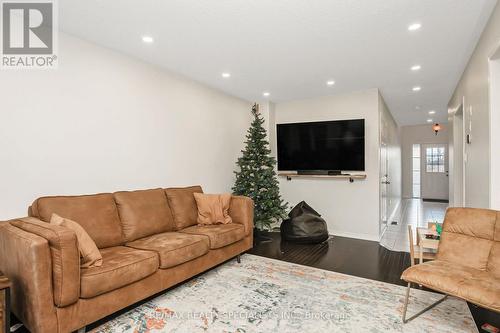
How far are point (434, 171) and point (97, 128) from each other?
1072 cm

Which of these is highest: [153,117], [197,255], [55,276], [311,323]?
[153,117]

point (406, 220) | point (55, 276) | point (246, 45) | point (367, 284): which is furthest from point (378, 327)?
point (406, 220)

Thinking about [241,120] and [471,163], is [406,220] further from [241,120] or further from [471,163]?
[241,120]

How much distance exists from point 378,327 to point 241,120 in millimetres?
4113

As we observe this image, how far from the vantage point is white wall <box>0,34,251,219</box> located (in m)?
2.45

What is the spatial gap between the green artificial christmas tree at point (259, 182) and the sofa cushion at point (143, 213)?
5.56 feet

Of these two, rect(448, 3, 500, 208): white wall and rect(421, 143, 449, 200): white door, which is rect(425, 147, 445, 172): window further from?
rect(448, 3, 500, 208): white wall

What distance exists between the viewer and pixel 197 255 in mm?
2852

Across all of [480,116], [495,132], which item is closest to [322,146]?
[480,116]

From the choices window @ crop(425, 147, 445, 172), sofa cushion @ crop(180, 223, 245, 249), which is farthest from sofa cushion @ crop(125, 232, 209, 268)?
window @ crop(425, 147, 445, 172)

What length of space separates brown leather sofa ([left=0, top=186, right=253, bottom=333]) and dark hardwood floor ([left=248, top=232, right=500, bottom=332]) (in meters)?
0.65

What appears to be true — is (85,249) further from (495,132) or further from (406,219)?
(406,219)

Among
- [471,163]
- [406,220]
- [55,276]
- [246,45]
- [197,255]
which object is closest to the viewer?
[55,276]

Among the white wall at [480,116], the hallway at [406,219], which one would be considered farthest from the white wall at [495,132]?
the hallway at [406,219]
